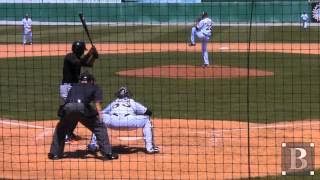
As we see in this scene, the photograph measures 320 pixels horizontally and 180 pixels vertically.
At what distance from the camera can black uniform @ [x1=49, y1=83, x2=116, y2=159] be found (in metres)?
9.45

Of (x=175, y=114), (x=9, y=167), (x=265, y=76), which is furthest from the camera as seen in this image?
(x=265, y=76)

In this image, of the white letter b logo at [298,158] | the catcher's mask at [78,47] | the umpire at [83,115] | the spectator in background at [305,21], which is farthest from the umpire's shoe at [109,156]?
the spectator in background at [305,21]

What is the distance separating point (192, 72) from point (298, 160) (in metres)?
12.1

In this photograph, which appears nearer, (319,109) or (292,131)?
(292,131)

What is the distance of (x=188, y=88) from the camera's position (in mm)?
17422

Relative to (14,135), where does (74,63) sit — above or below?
above

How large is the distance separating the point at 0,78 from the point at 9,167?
36.5 feet

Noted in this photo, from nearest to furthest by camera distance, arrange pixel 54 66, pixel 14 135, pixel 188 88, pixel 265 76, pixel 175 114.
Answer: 1. pixel 14 135
2. pixel 175 114
3. pixel 188 88
4. pixel 265 76
5. pixel 54 66

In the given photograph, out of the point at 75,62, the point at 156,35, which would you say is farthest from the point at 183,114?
Answer: the point at 156,35

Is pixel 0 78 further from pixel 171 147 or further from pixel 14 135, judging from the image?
pixel 171 147

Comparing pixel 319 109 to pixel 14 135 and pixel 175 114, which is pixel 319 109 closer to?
pixel 175 114

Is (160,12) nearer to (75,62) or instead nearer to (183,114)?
(183,114)

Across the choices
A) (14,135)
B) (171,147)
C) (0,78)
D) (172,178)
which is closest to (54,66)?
(0,78)

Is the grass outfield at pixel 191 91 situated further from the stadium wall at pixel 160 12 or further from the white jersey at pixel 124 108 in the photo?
the stadium wall at pixel 160 12
